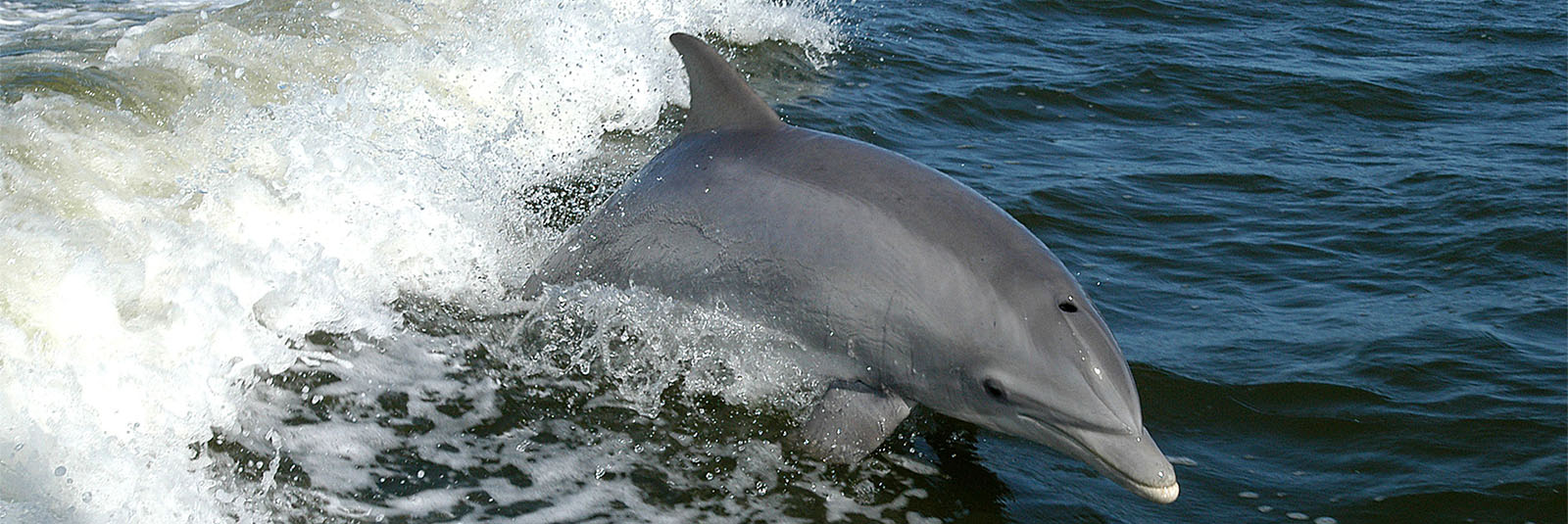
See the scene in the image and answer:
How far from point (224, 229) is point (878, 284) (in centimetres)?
349

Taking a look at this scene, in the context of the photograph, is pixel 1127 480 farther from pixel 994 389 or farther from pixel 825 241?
pixel 825 241

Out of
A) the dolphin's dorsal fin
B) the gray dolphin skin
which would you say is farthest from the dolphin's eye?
the dolphin's dorsal fin

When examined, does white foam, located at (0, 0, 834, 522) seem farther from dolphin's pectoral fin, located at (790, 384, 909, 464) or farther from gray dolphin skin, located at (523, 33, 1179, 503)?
dolphin's pectoral fin, located at (790, 384, 909, 464)

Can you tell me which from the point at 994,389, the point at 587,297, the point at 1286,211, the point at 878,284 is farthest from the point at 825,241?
the point at 1286,211

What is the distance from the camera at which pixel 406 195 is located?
7191 millimetres

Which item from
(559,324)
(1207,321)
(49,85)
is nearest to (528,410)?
(559,324)

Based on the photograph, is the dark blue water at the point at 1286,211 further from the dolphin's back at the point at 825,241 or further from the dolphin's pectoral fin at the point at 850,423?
the dolphin's back at the point at 825,241

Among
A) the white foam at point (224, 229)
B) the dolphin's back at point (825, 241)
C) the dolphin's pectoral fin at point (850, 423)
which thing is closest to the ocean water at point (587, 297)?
the white foam at point (224, 229)

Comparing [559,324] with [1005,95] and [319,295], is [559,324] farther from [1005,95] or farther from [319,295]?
[1005,95]

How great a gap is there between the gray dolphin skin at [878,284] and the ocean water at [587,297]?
0.25 meters

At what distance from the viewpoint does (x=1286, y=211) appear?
927cm

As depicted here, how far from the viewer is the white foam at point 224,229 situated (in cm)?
500

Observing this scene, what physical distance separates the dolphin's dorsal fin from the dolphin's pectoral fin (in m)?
1.22

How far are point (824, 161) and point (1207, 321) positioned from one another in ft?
9.66
